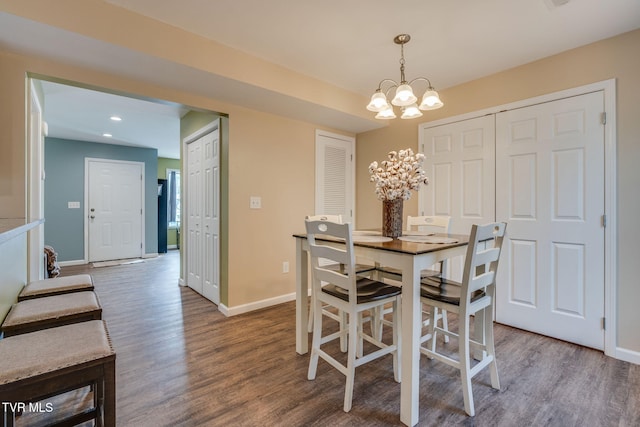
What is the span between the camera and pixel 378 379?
1823 millimetres

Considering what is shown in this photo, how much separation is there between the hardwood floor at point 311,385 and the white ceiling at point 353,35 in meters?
2.14

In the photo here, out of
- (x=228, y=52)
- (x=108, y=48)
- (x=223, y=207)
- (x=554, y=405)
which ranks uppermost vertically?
(x=228, y=52)

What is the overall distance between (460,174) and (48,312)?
3.35 m

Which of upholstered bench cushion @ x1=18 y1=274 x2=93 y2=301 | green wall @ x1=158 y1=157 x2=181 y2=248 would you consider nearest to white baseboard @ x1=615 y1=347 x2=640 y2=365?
upholstered bench cushion @ x1=18 y1=274 x2=93 y2=301

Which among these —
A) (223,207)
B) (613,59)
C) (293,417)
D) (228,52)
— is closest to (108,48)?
(228,52)

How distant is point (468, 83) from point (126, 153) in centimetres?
631

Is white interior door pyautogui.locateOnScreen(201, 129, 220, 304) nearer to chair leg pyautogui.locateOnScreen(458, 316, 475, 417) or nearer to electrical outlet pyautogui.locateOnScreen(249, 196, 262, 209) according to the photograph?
electrical outlet pyautogui.locateOnScreen(249, 196, 262, 209)

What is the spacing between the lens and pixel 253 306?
9.96 feet

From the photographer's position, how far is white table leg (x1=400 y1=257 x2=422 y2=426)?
1.43 meters

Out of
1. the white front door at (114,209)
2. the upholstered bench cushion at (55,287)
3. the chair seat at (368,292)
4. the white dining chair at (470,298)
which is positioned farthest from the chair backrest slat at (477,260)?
the white front door at (114,209)

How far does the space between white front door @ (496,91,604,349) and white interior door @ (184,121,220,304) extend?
2.89 metres

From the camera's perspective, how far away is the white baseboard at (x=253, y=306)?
2884 millimetres

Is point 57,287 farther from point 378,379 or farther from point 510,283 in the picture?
point 510,283

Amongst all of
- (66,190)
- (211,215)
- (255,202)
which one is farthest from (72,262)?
(255,202)
